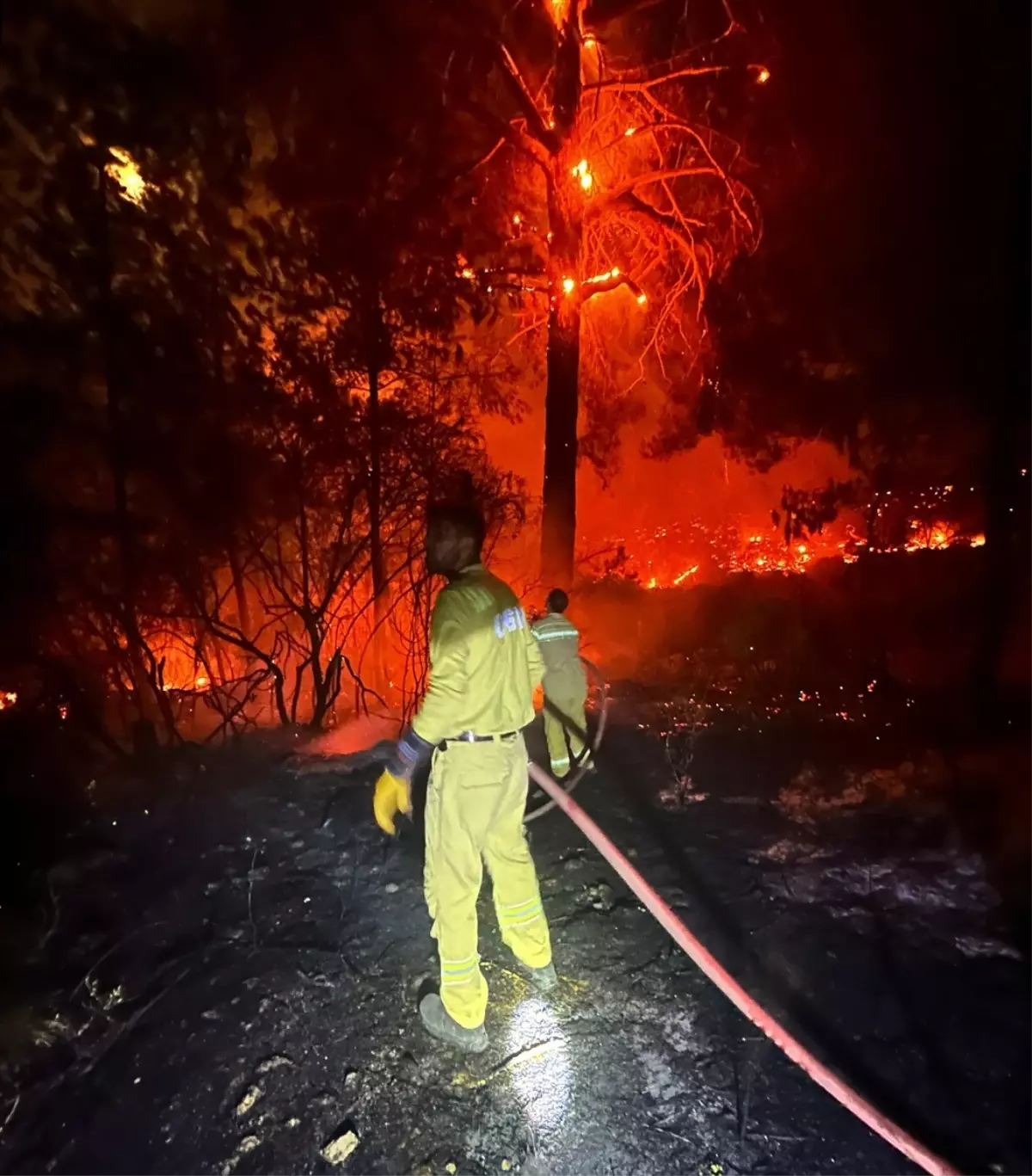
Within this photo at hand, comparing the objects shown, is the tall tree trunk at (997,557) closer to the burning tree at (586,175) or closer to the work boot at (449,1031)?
the burning tree at (586,175)

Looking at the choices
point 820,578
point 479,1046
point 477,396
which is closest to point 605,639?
point 477,396

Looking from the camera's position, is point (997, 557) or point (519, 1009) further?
point (997, 557)

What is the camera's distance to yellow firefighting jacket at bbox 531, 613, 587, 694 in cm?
516

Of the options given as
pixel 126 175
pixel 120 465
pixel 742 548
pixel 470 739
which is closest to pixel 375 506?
pixel 120 465

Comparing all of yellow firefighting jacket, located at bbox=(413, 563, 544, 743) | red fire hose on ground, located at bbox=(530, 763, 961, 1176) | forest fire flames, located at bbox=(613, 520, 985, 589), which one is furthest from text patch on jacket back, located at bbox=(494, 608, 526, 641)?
forest fire flames, located at bbox=(613, 520, 985, 589)

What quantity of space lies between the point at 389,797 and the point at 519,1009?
1.12m

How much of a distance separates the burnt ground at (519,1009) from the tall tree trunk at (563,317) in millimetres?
4604

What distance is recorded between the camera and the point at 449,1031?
2.94m

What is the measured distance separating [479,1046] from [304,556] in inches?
189

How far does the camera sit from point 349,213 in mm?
7770

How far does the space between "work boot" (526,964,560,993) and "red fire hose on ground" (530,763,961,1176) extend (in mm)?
589

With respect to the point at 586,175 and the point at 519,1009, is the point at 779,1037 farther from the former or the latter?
the point at 586,175

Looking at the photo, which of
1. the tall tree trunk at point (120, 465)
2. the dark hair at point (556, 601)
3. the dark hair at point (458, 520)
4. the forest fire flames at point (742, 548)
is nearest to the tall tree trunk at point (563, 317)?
the dark hair at point (556, 601)

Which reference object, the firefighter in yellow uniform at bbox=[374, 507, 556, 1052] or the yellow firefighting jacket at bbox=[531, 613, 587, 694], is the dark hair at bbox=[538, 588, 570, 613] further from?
the firefighter in yellow uniform at bbox=[374, 507, 556, 1052]
